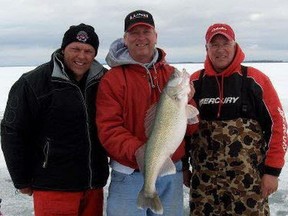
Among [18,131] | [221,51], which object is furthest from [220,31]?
[18,131]

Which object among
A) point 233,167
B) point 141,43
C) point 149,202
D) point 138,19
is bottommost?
point 149,202

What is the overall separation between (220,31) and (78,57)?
1.33 m

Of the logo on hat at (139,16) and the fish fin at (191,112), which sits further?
the logo on hat at (139,16)

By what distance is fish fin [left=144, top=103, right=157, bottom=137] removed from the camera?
11.0ft

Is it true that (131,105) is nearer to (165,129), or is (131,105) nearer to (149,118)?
(149,118)

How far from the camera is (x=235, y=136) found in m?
3.72

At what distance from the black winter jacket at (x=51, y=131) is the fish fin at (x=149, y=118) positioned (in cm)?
55

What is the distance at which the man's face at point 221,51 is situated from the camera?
3.82 metres

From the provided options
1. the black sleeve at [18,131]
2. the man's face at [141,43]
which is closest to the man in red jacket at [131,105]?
the man's face at [141,43]

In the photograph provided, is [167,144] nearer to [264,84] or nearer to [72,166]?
[72,166]

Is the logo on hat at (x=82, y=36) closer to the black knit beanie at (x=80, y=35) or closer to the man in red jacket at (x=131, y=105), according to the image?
the black knit beanie at (x=80, y=35)

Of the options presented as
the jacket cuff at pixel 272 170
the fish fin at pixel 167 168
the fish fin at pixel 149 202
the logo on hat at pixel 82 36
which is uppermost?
the logo on hat at pixel 82 36

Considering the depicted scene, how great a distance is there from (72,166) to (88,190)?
11.9 inches

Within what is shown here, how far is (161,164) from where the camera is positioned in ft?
10.6
